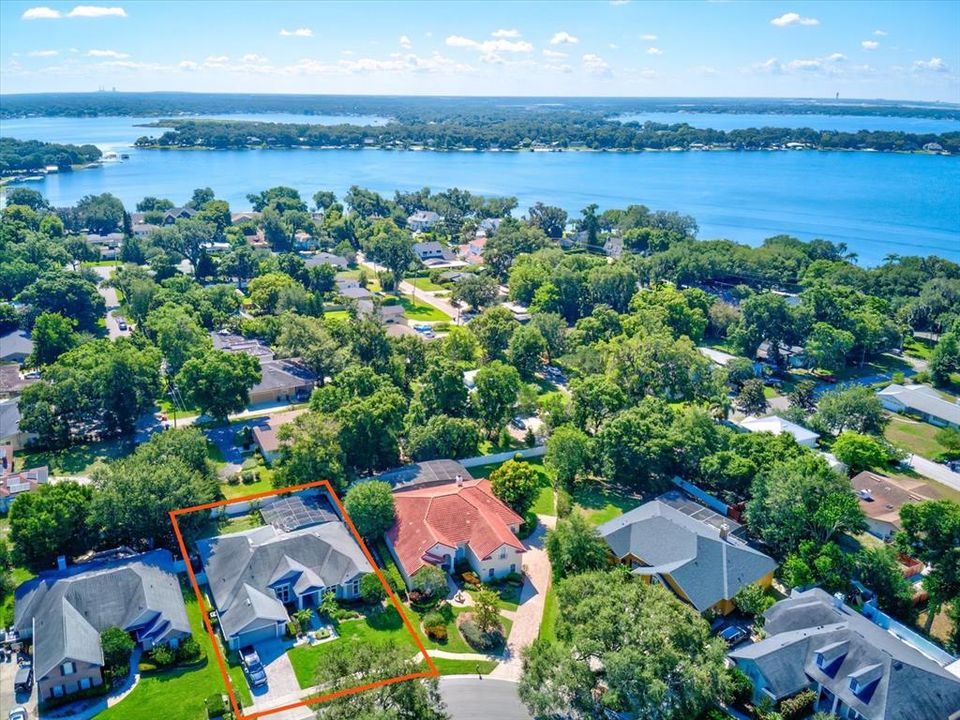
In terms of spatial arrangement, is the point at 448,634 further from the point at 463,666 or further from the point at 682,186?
the point at 682,186

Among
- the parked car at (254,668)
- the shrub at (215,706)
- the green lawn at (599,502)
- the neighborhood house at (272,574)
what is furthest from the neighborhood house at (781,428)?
the shrub at (215,706)

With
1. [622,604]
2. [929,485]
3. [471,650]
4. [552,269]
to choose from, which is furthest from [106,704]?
[552,269]

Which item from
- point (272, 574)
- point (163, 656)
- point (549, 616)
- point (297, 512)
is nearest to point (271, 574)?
point (272, 574)

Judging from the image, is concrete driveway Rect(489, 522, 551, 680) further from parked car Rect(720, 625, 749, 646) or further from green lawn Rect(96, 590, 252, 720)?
green lawn Rect(96, 590, 252, 720)

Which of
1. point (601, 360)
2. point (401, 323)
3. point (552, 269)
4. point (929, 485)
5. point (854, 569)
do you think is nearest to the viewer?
point (854, 569)

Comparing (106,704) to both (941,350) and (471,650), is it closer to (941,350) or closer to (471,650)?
(471,650)

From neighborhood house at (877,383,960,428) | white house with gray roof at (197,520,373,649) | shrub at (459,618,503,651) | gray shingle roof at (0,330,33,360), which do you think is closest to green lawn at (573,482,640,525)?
shrub at (459,618,503,651)

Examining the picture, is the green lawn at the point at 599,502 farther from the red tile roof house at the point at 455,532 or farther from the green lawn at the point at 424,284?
the green lawn at the point at 424,284
